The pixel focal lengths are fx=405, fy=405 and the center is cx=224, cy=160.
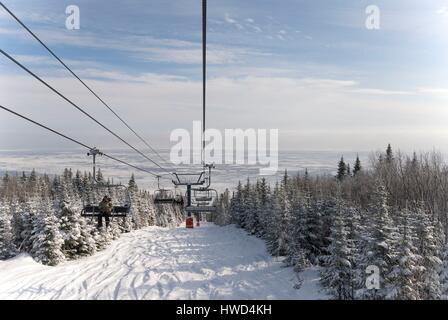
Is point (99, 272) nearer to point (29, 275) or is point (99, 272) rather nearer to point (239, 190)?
point (29, 275)

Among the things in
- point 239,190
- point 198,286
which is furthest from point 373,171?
point 198,286

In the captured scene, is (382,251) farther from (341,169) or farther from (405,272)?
(341,169)

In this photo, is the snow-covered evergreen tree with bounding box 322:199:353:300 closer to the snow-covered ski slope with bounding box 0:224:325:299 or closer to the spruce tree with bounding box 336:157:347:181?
the snow-covered ski slope with bounding box 0:224:325:299

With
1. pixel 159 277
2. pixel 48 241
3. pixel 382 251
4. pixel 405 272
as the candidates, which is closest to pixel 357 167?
pixel 159 277

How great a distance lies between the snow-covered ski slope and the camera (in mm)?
31766

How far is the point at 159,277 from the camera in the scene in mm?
38031

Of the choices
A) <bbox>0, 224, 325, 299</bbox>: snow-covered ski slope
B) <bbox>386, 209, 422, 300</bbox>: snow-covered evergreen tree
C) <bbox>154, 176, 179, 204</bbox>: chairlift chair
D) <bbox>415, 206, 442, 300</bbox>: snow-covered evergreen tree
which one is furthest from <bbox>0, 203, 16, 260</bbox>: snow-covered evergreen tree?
<bbox>415, 206, 442, 300</bbox>: snow-covered evergreen tree

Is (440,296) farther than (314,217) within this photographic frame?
No

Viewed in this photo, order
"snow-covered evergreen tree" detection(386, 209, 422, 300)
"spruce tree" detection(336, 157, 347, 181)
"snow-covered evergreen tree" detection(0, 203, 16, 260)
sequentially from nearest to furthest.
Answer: "snow-covered evergreen tree" detection(386, 209, 422, 300) < "snow-covered evergreen tree" detection(0, 203, 16, 260) < "spruce tree" detection(336, 157, 347, 181)

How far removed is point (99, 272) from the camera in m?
39.9

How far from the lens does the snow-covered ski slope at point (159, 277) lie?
31766mm

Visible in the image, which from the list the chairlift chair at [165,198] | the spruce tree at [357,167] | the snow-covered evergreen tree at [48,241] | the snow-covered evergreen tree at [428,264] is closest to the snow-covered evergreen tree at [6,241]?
the snow-covered evergreen tree at [48,241]
